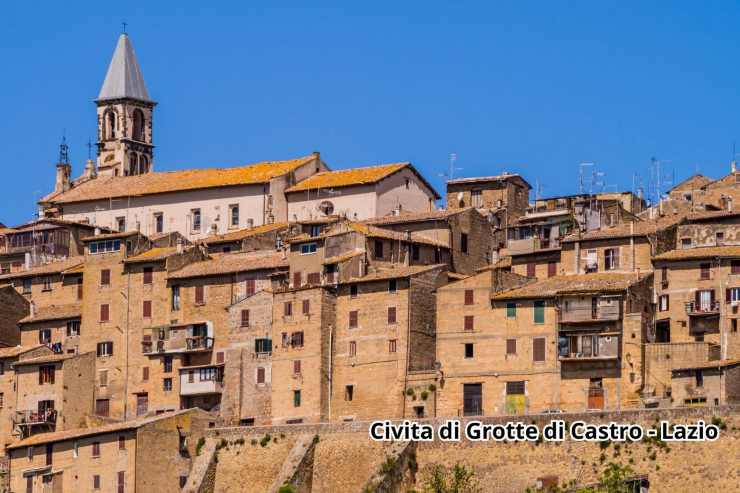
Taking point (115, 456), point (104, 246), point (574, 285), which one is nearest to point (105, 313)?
point (104, 246)

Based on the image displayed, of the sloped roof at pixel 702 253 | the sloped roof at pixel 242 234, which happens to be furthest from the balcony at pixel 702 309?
the sloped roof at pixel 242 234

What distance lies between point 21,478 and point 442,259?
2392 centimetres

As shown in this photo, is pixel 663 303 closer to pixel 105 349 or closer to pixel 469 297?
pixel 469 297

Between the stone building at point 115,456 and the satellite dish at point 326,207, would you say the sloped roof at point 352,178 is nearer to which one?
the satellite dish at point 326,207

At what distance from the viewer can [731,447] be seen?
91.2 metres

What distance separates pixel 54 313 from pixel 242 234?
433 inches

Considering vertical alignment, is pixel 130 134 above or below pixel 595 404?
above

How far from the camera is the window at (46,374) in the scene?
4449 inches

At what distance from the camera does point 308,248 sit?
371 ft

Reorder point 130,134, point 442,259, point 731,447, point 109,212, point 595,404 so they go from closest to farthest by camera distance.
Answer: point 731,447, point 595,404, point 442,259, point 109,212, point 130,134

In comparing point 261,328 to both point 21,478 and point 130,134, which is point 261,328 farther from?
point 130,134

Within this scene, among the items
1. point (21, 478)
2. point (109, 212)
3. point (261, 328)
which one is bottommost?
point (21, 478)

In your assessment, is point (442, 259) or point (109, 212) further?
point (109, 212)

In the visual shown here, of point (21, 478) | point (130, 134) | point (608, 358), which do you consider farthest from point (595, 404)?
point (130, 134)
